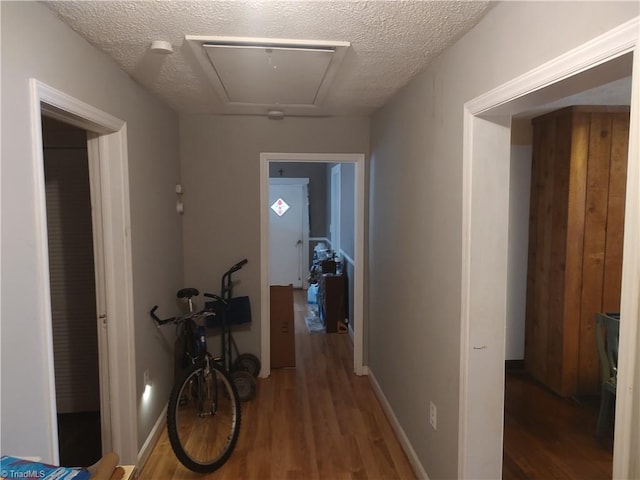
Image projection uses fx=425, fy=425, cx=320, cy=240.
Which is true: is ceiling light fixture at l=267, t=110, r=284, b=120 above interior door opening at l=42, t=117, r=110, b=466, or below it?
above

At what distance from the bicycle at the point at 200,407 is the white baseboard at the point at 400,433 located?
A: 1.07m

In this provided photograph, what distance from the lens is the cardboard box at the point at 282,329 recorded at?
4.05 m

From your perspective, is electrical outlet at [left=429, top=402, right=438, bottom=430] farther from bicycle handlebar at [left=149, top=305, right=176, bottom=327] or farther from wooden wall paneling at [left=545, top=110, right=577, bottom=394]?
wooden wall paneling at [left=545, top=110, right=577, bottom=394]

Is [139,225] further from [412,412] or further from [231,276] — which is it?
[412,412]

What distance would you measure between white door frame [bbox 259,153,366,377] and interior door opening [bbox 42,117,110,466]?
1337 millimetres

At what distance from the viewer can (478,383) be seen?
1.87 metres

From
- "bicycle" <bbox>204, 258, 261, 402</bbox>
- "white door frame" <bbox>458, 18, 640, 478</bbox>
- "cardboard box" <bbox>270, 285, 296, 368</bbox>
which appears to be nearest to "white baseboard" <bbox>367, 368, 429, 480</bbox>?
"white door frame" <bbox>458, 18, 640, 478</bbox>

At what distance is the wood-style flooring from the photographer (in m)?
2.54

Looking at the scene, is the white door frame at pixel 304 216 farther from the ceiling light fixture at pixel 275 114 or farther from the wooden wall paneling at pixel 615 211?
the wooden wall paneling at pixel 615 211

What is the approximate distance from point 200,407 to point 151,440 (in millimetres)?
348

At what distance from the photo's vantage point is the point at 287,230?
7.47 meters

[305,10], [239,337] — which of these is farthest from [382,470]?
[305,10]

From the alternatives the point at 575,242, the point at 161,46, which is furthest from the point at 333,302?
the point at 161,46

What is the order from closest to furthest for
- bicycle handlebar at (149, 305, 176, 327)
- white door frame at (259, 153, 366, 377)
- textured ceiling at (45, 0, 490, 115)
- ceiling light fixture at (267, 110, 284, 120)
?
textured ceiling at (45, 0, 490, 115)
bicycle handlebar at (149, 305, 176, 327)
ceiling light fixture at (267, 110, 284, 120)
white door frame at (259, 153, 366, 377)
